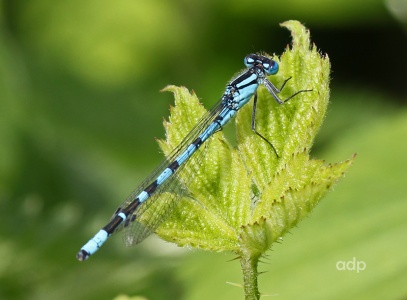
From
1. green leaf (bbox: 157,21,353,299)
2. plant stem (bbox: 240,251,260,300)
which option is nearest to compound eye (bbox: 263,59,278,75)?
green leaf (bbox: 157,21,353,299)

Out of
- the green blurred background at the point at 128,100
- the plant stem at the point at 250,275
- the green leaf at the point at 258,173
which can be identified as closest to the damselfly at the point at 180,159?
the green leaf at the point at 258,173

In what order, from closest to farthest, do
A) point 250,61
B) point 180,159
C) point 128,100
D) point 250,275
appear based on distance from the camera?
point 250,275 → point 180,159 → point 250,61 → point 128,100

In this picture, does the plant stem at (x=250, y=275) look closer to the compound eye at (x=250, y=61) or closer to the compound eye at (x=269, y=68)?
the compound eye at (x=269, y=68)

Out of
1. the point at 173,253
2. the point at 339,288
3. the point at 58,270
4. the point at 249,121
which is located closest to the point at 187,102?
the point at 249,121

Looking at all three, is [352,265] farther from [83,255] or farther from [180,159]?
[83,255]

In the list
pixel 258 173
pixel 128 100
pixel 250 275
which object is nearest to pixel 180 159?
pixel 258 173

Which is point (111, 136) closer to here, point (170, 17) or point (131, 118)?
point (131, 118)
